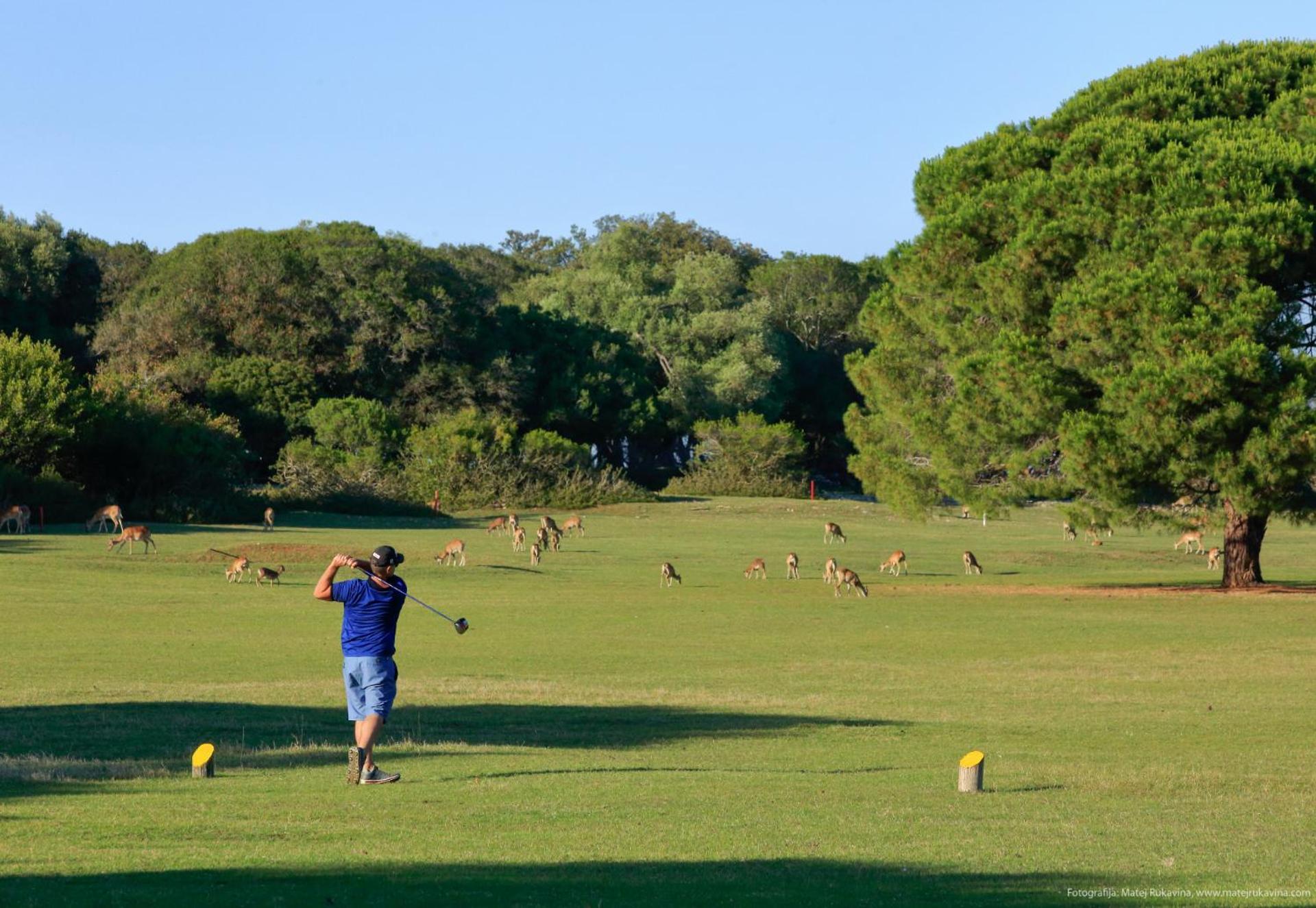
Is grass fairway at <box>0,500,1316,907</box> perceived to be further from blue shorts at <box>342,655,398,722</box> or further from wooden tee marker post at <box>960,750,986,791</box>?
blue shorts at <box>342,655,398,722</box>

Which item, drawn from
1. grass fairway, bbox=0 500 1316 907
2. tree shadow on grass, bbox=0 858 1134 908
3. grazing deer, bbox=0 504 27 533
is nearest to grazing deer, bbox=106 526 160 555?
grass fairway, bbox=0 500 1316 907

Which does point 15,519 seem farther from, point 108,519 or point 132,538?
point 132,538

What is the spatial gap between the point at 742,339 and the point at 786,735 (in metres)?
77.4

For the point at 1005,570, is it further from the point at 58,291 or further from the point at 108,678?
the point at 58,291

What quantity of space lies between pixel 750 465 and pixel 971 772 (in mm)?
69897

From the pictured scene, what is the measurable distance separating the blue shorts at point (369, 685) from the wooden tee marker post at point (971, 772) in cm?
454

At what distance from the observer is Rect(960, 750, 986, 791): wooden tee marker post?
1283 centimetres

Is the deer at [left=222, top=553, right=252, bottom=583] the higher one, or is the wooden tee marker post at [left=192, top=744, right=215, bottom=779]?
the wooden tee marker post at [left=192, top=744, right=215, bottom=779]

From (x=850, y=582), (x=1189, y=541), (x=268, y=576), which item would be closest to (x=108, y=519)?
(x=268, y=576)

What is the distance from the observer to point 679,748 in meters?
16.8

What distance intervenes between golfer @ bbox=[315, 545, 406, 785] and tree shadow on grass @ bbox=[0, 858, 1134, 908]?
366cm

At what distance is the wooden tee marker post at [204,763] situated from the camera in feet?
41.8

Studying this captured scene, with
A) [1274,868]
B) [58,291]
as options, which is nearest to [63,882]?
[1274,868]

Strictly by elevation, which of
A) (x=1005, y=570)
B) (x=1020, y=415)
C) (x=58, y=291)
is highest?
(x=58, y=291)
